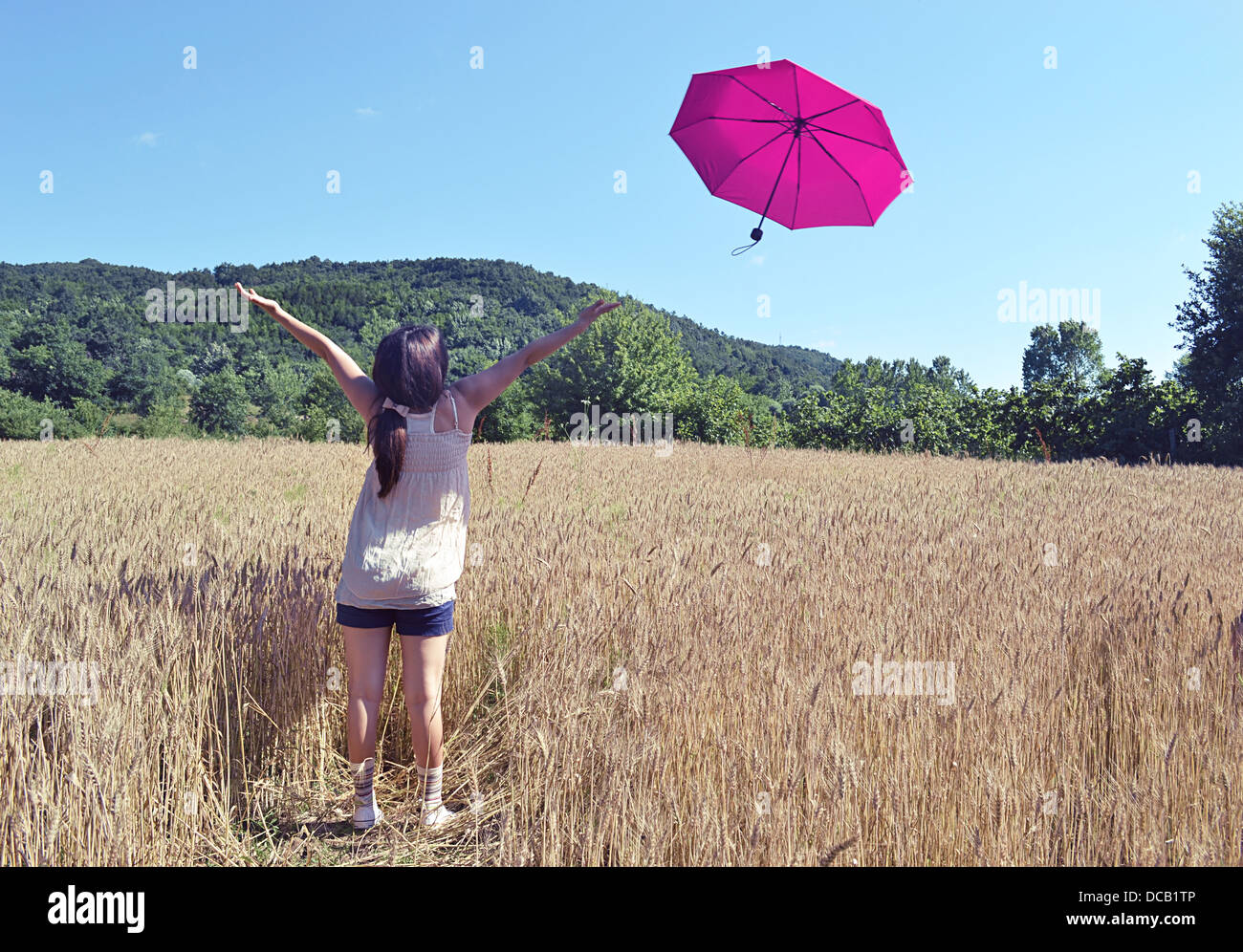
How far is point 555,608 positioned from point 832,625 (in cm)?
116

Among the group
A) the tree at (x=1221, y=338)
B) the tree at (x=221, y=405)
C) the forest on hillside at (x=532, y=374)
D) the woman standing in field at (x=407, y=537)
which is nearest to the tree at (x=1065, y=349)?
the forest on hillside at (x=532, y=374)

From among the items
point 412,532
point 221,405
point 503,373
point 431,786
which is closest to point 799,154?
point 503,373

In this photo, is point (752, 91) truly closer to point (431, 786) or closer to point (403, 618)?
point (403, 618)

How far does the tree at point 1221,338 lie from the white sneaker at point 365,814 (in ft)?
88.8

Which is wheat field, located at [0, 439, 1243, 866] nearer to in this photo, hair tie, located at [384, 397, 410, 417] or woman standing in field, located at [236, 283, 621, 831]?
woman standing in field, located at [236, 283, 621, 831]

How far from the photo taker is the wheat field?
1.79 metres

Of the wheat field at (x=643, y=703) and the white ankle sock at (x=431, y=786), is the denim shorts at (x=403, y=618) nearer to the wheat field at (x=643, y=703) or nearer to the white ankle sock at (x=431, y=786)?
the wheat field at (x=643, y=703)

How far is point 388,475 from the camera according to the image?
222 cm

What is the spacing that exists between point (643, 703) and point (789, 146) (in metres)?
4.50

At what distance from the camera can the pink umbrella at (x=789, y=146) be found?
4.62 meters

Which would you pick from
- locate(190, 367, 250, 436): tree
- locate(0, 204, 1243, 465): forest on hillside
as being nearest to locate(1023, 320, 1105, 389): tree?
locate(0, 204, 1243, 465): forest on hillside

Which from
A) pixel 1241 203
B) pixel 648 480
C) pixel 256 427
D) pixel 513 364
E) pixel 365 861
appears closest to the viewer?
pixel 365 861

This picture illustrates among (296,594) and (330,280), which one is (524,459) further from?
(330,280)
